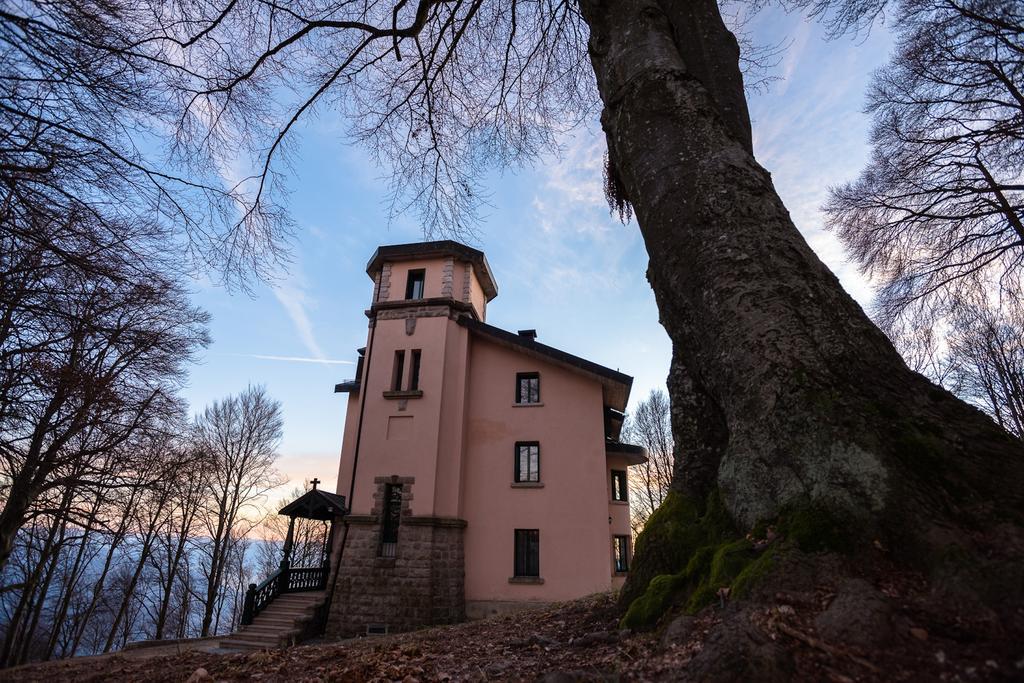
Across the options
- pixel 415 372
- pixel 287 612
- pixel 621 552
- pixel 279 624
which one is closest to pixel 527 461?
pixel 415 372

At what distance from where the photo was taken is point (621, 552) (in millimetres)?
17859

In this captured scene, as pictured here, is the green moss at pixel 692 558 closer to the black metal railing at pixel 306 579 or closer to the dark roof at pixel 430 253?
the dark roof at pixel 430 253

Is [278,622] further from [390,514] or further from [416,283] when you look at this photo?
[416,283]

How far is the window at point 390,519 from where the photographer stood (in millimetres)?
14438

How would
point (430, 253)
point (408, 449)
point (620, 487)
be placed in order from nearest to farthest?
point (408, 449) → point (430, 253) → point (620, 487)

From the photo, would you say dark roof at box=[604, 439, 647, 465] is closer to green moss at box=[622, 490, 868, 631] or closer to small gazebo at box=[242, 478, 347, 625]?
small gazebo at box=[242, 478, 347, 625]

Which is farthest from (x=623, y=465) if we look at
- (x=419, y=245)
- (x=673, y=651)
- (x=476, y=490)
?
(x=673, y=651)

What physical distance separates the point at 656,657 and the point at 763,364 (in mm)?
1391

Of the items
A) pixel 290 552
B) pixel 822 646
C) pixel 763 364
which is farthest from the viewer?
pixel 290 552

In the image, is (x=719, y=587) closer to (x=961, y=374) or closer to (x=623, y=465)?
(x=623, y=465)

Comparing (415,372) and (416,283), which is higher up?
(416,283)

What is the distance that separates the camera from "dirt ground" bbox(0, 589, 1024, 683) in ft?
4.12

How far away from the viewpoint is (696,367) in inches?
116

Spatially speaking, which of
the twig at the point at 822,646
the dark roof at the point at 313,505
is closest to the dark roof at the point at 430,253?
the dark roof at the point at 313,505
